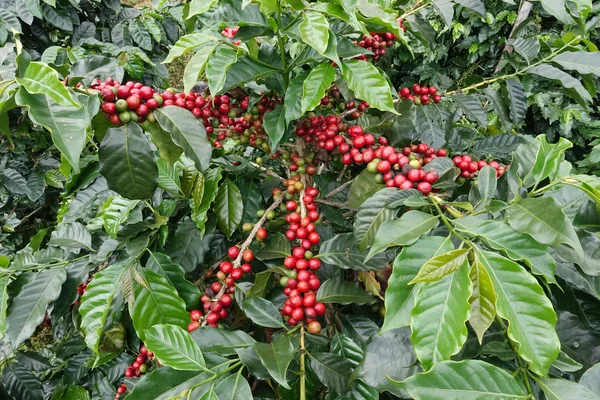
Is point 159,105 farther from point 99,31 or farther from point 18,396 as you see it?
point 99,31

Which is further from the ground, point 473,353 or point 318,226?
point 473,353

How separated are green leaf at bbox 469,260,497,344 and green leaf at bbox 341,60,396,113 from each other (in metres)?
0.33

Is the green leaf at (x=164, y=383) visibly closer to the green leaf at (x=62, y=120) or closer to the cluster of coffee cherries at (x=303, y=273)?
the cluster of coffee cherries at (x=303, y=273)

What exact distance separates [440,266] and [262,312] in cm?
38

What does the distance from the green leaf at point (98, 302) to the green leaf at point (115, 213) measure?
0.09m

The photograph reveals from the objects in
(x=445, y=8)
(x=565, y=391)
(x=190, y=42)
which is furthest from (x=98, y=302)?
(x=445, y=8)

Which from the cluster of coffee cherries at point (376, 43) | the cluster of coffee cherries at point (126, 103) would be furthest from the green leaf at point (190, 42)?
the cluster of coffee cherries at point (376, 43)

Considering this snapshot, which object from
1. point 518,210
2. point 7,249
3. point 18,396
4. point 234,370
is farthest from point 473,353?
point 7,249

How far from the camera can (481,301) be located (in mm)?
533

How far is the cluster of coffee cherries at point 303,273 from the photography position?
771mm

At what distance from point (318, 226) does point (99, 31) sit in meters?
2.67

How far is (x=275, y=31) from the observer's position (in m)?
0.78

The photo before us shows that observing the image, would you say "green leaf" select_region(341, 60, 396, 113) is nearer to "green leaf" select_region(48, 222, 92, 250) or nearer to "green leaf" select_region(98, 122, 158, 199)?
"green leaf" select_region(98, 122, 158, 199)

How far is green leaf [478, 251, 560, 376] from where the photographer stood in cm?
48
